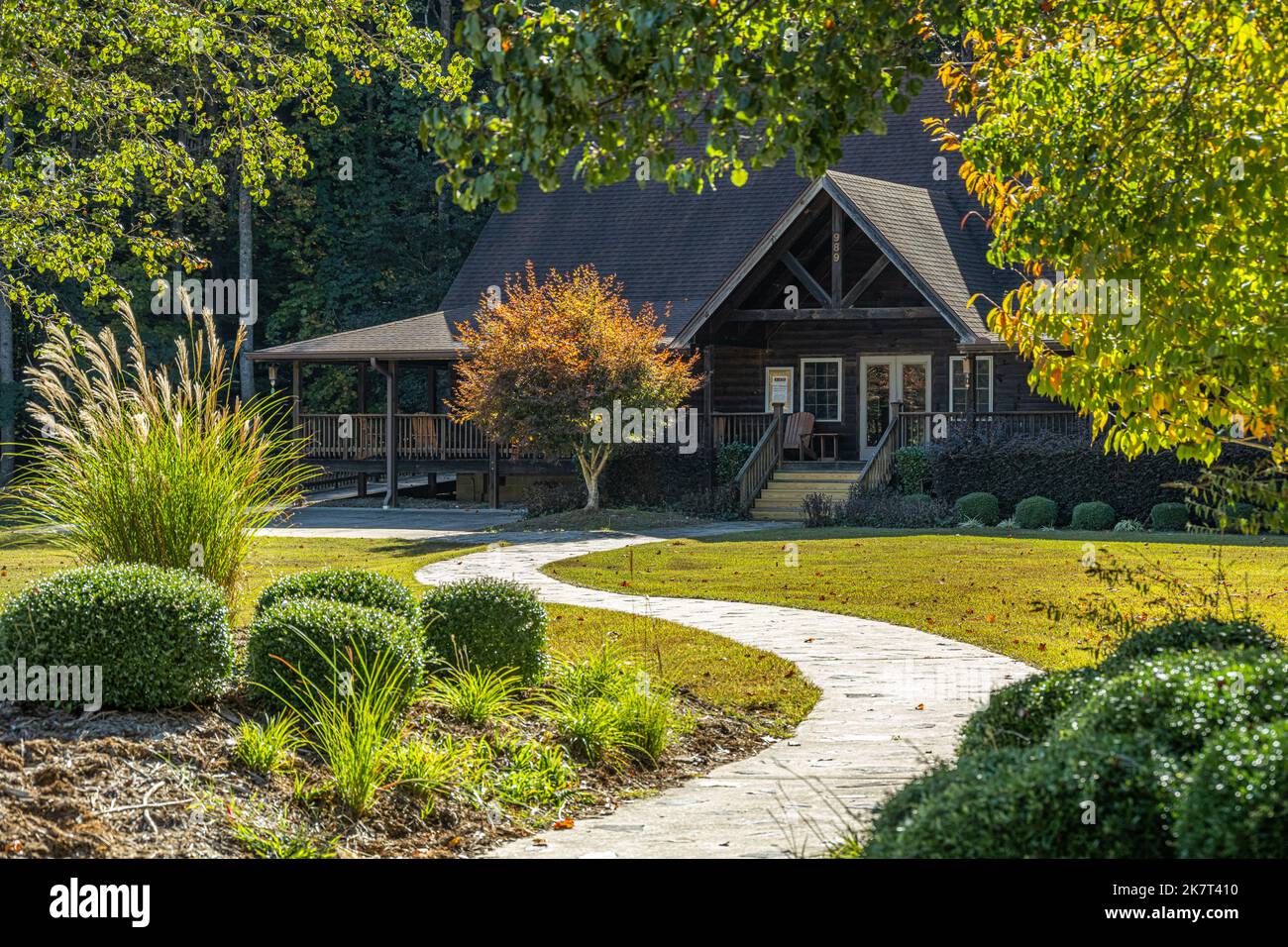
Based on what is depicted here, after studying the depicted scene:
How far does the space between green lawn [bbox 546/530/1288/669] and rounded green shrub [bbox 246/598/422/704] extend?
204 inches

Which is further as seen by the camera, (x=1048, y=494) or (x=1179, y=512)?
(x=1048, y=494)

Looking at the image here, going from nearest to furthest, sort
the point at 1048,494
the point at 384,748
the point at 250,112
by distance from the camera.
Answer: the point at 384,748
the point at 250,112
the point at 1048,494

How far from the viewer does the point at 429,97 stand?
1576 inches

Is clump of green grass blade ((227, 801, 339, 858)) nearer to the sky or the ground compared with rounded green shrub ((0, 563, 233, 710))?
nearer to the ground

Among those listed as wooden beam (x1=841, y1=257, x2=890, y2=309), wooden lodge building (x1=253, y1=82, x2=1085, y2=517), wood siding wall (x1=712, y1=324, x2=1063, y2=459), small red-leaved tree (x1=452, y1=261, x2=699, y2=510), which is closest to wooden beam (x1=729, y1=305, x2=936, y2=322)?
wooden lodge building (x1=253, y1=82, x2=1085, y2=517)

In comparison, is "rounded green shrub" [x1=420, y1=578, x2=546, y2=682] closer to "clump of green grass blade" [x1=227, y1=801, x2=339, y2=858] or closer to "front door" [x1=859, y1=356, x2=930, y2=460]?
"clump of green grass blade" [x1=227, y1=801, x2=339, y2=858]

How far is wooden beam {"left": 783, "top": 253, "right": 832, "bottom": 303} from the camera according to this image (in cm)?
2833

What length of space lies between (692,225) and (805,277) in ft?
21.7

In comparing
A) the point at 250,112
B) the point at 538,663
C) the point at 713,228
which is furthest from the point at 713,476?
the point at 538,663

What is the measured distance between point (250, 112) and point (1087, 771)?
1336cm

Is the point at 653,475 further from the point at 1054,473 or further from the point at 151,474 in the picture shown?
the point at 151,474

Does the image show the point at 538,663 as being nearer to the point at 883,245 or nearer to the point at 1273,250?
the point at 1273,250

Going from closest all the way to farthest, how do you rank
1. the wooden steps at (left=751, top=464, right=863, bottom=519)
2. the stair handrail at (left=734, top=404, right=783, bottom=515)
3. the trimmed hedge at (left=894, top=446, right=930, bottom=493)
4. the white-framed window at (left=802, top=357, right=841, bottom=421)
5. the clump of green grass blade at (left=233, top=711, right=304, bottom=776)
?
the clump of green grass blade at (left=233, top=711, right=304, bottom=776) < the trimmed hedge at (left=894, top=446, right=930, bottom=493) < the wooden steps at (left=751, top=464, right=863, bottom=519) < the stair handrail at (left=734, top=404, right=783, bottom=515) < the white-framed window at (left=802, top=357, right=841, bottom=421)

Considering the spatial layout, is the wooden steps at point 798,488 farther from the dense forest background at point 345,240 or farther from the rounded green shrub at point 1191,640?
the rounded green shrub at point 1191,640
